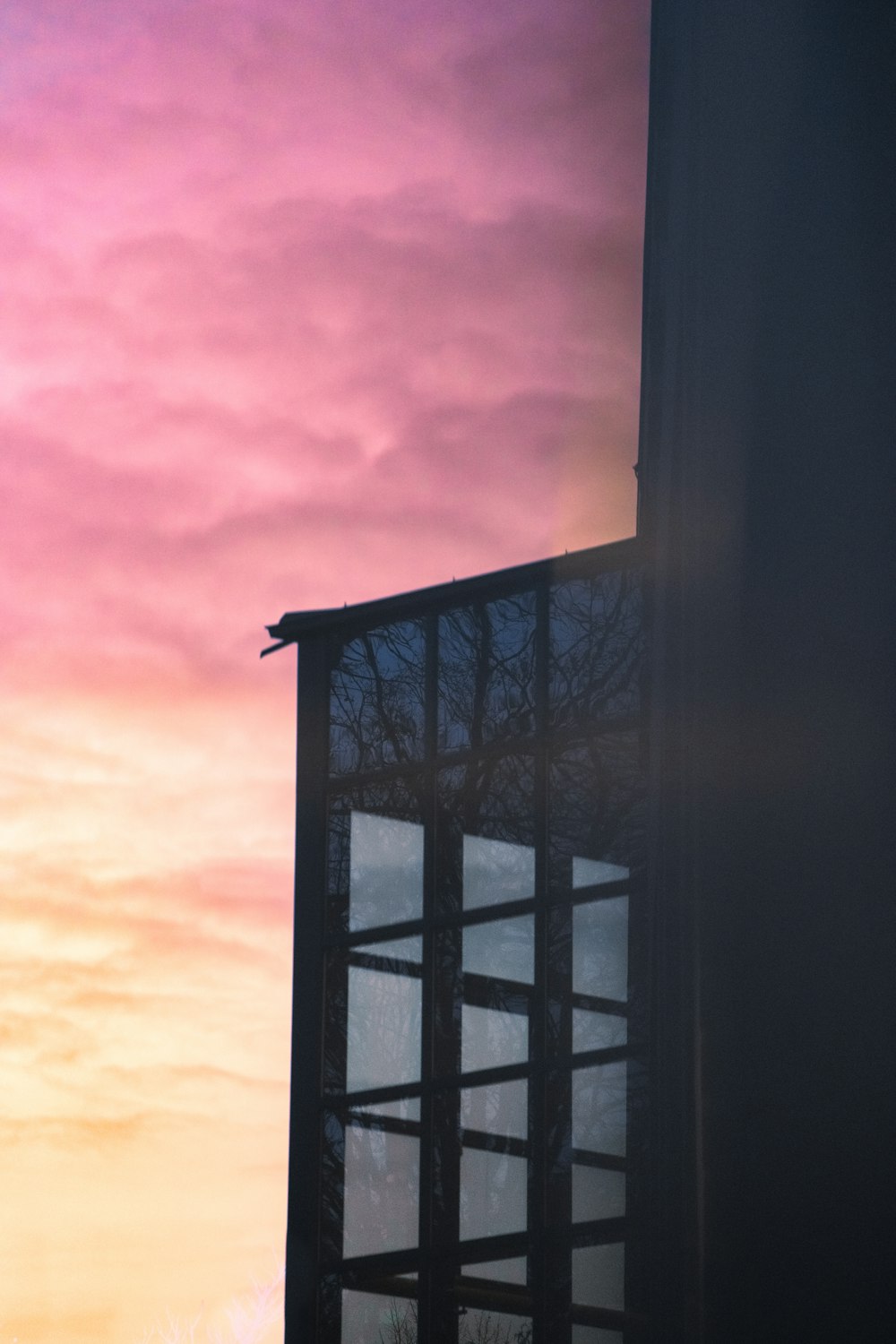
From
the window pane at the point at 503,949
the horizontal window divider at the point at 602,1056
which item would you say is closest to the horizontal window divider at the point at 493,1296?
the horizontal window divider at the point at 602,1056

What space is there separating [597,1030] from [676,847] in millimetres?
785

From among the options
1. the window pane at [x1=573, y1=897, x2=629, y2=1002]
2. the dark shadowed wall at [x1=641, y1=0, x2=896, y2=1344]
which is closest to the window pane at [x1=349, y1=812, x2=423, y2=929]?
the window pane at [x1=573, y1=897, x2=629, y2=1002]

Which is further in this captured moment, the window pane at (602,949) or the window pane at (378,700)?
the window pane at (378,700)

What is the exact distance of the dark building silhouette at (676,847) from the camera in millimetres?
989

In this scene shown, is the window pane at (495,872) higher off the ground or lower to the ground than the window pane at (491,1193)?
higher

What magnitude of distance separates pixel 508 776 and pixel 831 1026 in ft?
4.08

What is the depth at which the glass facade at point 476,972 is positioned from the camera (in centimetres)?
194

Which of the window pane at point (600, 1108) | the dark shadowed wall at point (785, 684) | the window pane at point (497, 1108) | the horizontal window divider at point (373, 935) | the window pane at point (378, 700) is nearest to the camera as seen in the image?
the dark shadowed wall at point (785, 684)

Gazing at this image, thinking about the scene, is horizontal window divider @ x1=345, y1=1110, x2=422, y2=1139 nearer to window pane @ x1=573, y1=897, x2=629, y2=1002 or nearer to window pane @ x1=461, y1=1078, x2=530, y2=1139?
window pane @ x1=461, y1=1078, x2=530, y2=1139

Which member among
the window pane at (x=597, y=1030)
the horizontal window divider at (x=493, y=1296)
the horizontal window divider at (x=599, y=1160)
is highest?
the window pane at (x=597, y=1030)

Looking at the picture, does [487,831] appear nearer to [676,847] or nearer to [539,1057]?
[539,1057]

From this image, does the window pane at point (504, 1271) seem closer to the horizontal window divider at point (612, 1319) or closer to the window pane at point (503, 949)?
the horizontal window divider at point (612, 1319)

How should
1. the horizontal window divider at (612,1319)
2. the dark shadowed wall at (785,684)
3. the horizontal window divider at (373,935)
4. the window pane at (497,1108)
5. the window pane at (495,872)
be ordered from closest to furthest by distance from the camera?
the dark shadowed wall at (785,684)
the horizontal window divider at (612,1319)
the window pane at (497,1108)
the window pane at (495,872)
the horizontal window divider at (373,935)

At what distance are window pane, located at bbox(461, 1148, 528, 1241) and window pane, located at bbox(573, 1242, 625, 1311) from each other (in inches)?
4.4
